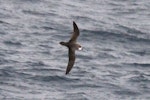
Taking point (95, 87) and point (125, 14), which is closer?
point (95, 87)

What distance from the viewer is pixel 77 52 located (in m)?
33.8

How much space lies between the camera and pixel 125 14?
133 feet

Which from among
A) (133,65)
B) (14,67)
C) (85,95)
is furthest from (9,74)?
(133,65)

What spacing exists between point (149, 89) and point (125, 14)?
11407mm

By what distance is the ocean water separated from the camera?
29.3m

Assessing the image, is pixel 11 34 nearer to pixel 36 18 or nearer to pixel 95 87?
pixel 36 18

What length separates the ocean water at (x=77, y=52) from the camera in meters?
29.3

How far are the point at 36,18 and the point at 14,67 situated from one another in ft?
25.0

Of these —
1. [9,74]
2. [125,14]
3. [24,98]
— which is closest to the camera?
[24,98]

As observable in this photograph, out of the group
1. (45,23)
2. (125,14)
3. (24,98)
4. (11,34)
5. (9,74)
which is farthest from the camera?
(125,14)

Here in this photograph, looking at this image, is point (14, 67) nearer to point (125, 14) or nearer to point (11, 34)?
point (11, 34)

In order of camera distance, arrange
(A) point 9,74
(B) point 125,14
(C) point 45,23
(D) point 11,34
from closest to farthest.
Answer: (A) point 9,74, (D) point 11,34, (C) point 45,23, (B) point 125,14

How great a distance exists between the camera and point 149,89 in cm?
2989

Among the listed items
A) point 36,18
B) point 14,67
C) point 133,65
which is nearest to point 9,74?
point 14,67
